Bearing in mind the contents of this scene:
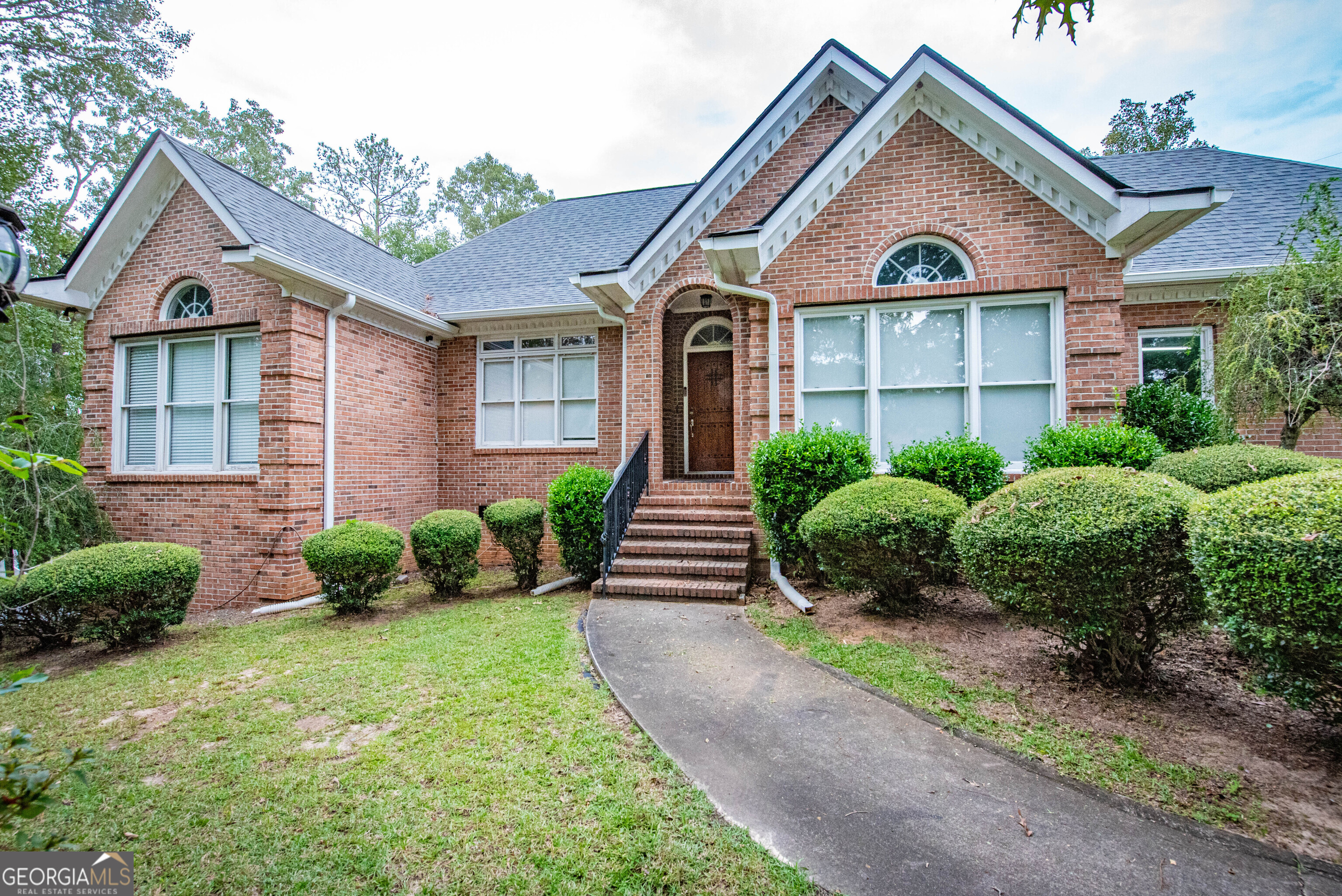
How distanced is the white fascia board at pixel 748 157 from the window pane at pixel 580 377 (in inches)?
81.5

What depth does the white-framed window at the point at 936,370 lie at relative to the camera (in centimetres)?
701

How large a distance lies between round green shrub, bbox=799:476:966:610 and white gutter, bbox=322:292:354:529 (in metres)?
6.83

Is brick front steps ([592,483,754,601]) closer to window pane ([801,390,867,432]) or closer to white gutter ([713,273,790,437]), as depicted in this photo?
white gutter ([713,273,790,437])

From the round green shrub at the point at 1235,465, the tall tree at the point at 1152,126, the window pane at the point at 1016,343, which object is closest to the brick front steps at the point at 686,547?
the window pane at the point at 1016,343

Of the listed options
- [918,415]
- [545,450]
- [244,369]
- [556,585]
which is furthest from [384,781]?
[244,369]

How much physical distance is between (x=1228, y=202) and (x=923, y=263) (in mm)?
6253

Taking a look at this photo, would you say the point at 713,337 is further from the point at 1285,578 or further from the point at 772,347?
the point at 1285,578

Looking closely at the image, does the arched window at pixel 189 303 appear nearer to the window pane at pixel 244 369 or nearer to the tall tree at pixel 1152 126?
the window pane at pixel 244 369

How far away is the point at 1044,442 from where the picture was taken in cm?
634

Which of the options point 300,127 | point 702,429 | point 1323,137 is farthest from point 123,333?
point 300,127

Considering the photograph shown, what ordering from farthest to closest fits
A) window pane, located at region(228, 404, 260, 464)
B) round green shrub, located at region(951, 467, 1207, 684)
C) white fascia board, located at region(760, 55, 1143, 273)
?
window pane, located at region(228, 404, 260, 464)
white fascia board, located at region(760, 55, 1143, 273)
round green shrub, located at region(951, 467, 1207, 684)

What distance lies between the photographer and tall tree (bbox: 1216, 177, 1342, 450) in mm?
6117

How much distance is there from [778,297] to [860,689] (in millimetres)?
5126

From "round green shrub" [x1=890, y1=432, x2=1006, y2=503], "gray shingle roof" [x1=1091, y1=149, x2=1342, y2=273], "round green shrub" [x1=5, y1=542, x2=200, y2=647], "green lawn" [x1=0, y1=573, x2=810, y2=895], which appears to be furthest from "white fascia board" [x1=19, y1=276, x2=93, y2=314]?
"gray shingle roof" [x1=1091, y1=149, x2=1342, y2=273]
